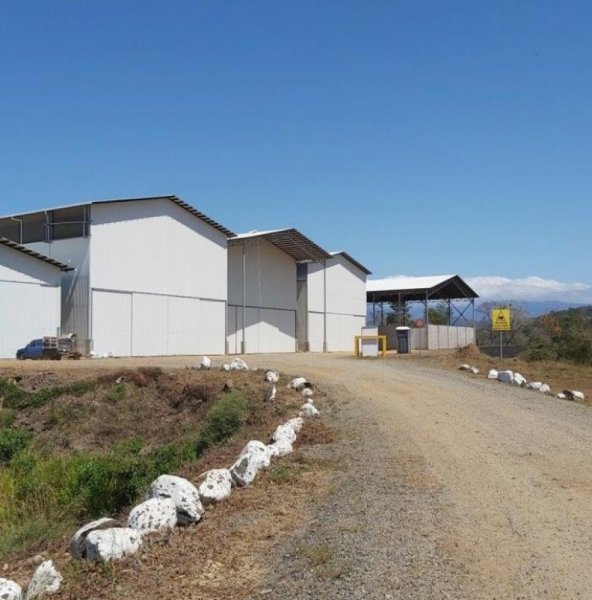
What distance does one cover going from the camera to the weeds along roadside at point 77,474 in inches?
452

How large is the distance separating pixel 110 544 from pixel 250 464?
347 cm

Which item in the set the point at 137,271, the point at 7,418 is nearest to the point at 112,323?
the point at 137,271

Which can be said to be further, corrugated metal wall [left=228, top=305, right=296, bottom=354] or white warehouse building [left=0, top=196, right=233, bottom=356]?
corrugated metal wall [left=228, top=305, right=296, bottom=354]

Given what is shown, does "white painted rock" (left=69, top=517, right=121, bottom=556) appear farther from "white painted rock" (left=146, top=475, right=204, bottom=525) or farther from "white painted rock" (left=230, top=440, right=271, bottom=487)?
"white painted rock" (left=230, top=440, right=271, bottom=487)

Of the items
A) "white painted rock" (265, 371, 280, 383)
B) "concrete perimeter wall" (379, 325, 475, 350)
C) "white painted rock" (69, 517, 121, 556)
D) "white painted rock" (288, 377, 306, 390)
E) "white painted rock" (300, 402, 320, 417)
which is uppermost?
"concrete perimeter wall" (379, 325, 475, 350)

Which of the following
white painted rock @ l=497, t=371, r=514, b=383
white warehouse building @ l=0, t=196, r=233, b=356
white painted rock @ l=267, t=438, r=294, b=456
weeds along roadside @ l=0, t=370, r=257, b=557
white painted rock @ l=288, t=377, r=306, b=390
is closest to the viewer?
weeds along roadside @ l=0, t=370, r=257, b=557

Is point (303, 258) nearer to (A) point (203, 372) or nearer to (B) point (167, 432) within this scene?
(A) point (203, 372)

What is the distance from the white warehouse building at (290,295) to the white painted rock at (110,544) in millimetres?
38086

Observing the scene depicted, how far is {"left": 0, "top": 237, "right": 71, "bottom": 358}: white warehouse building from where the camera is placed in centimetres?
3400

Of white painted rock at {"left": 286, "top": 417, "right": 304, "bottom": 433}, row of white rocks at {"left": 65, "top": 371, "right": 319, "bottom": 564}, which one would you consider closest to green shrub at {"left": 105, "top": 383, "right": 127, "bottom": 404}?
white painted rock at {"left": 286, "top": 417, "right": 304, "bottom": 433}

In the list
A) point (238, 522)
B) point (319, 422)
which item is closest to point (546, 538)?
point (238, 522)

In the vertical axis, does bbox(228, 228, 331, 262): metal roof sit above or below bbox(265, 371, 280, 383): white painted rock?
above

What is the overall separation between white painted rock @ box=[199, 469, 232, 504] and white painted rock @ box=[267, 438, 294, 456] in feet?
6.56

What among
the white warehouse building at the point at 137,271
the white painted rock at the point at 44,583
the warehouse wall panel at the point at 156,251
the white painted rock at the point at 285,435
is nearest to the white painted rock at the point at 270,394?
the white painted rock at the point at 285,435
